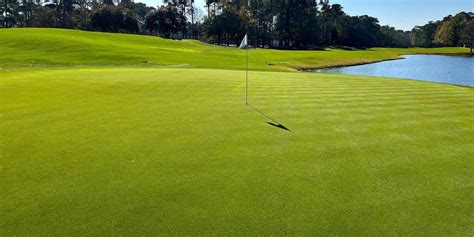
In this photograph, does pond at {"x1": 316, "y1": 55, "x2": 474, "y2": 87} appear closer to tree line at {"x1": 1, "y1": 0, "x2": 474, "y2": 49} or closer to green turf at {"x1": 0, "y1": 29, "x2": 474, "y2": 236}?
green turf at {"x1": 0, "y1": 29, "x2": 474, "y2": 236}

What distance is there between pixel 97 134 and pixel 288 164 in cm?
441

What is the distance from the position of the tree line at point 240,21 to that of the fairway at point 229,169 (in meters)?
86.5

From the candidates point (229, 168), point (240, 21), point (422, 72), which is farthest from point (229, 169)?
point (240, 21)

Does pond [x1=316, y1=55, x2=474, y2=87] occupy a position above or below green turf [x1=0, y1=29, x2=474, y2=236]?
above

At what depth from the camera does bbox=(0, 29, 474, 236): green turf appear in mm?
5184

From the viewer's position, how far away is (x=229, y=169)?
22.5ft

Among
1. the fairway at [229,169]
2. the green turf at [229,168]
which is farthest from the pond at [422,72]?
the fairway at [229,169]

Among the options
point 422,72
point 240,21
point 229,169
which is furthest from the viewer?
point 240,21

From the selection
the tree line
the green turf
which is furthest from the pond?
the tree line

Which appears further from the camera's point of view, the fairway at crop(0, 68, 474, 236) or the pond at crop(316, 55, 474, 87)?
the pond at crop(316, 55, 474, 87)

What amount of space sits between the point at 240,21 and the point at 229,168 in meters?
92.6

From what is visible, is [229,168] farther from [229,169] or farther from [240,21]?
[240,21]

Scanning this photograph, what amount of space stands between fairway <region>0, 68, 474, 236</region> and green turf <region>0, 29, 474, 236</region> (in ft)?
0.09

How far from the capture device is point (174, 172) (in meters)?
6.71
